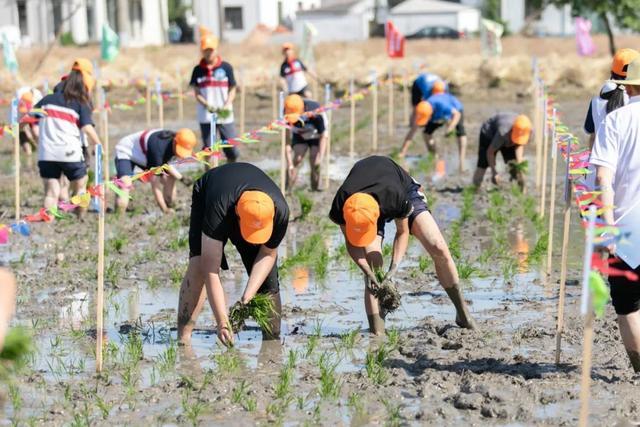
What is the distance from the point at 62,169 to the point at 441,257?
18.2ft

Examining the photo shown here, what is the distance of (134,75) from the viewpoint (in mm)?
30781

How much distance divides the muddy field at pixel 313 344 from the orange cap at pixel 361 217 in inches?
27.9

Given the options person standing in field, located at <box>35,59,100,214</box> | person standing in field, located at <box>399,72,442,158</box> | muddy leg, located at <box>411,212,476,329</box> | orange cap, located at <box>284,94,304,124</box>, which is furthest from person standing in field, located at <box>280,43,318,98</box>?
muddy leg, located at <box>411,212,476,329</box>

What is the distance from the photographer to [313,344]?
24.4 feet

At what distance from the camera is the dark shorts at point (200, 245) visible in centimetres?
726

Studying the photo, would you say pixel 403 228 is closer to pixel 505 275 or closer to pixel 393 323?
pixel 393 323

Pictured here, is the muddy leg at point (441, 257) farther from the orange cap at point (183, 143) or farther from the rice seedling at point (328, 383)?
the orange cap at point (183, 143)

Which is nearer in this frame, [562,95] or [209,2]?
[562,95]

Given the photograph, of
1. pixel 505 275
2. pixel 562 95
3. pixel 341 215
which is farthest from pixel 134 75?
pixel 341 215

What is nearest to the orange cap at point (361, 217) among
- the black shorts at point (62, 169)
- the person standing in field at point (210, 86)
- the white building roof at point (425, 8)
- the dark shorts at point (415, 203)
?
the dark shorts at point (415, 203)

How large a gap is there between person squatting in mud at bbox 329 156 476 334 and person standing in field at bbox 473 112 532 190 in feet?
19.3

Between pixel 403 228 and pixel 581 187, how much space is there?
1258 millimetres

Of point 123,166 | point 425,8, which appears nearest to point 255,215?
point 123,166

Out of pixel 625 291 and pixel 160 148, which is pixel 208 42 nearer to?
pixel 160 148
